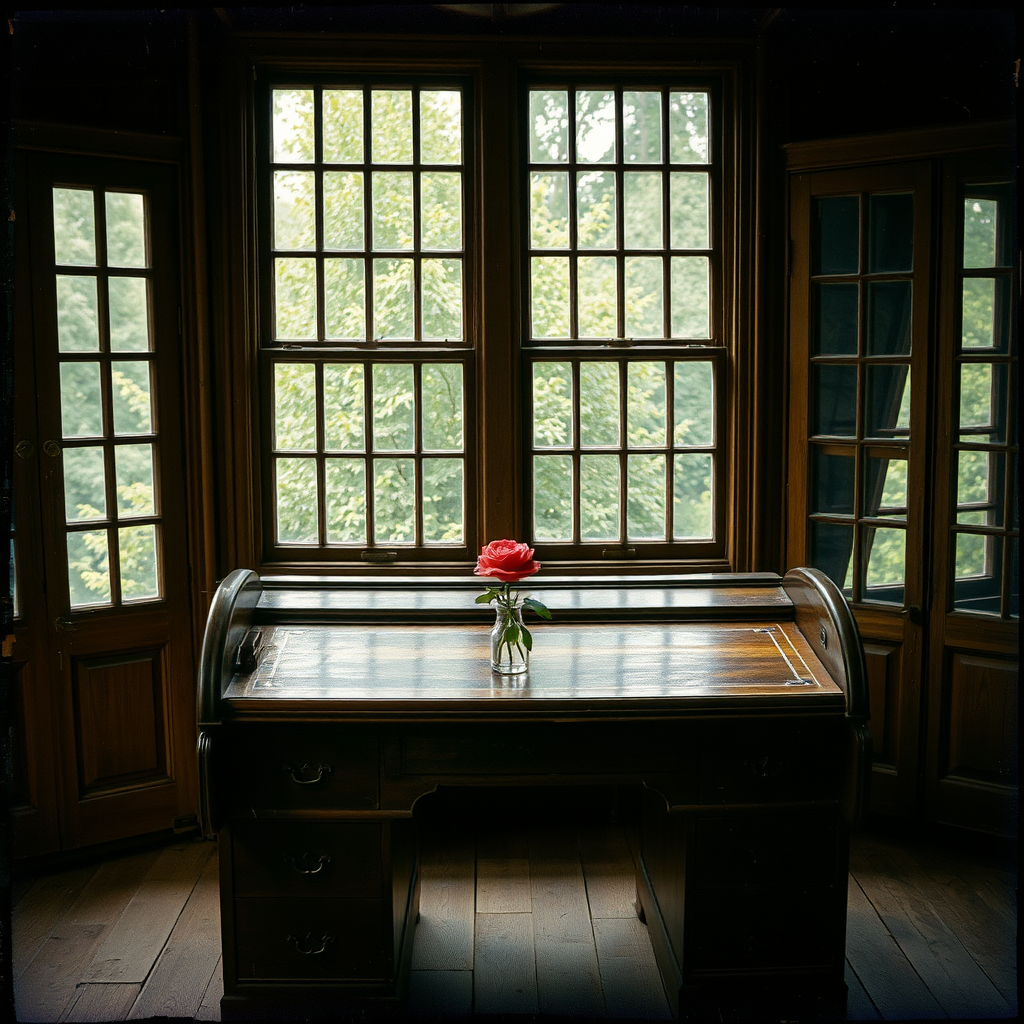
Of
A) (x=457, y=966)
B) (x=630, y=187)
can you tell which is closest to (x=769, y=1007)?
(x=457, y=966)

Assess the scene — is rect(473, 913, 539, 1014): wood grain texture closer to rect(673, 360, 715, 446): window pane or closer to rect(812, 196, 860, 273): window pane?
rect(673, 360, 715, 446): window pane

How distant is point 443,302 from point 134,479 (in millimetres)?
1360

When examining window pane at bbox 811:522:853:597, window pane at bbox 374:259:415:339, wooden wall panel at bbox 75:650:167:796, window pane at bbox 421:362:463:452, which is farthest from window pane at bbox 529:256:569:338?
wooden wall panel at bbox 75:650:167:796

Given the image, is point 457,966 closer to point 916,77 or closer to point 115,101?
point 115,101

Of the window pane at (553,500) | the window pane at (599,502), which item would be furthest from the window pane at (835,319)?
the window pane at (553,500)

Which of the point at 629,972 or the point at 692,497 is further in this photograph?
the point at 692,497

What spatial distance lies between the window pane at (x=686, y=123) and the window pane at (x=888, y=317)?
86cm

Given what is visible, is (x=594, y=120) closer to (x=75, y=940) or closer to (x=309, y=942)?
(x=309, y=942)

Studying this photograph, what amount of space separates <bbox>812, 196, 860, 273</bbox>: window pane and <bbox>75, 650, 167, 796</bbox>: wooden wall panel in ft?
9.77

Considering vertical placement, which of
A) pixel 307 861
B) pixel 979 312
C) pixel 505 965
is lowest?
pixel 505 965

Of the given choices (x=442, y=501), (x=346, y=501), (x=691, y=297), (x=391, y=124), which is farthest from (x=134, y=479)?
(x=691, y=297)

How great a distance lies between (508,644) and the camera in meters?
2.76

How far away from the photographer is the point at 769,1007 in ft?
9.04

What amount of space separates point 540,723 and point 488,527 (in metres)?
1.53
